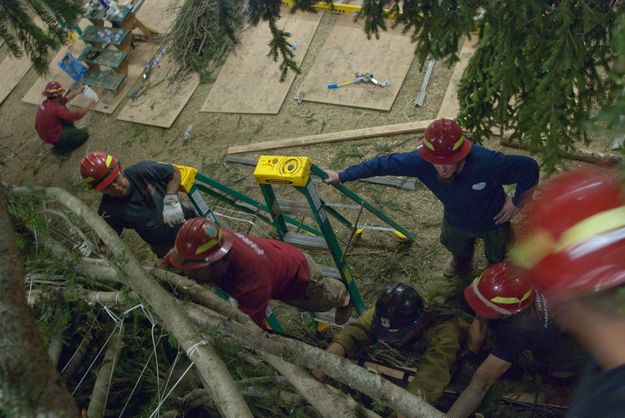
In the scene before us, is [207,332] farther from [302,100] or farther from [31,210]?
[302,100]

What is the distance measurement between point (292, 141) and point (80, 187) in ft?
9.74

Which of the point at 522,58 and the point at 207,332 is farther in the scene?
the point at 522,58

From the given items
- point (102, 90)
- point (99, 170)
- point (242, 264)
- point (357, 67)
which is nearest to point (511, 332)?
point (242, 264)

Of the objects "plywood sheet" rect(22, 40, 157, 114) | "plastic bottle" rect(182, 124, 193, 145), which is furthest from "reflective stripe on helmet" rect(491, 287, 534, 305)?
"plywood sheet" rect(22, 40, 157, 114)

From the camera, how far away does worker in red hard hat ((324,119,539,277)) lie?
369cm

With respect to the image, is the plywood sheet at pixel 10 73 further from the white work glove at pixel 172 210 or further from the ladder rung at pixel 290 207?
the ladder rung at pixel 290 207

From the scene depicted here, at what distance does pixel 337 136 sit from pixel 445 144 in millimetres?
3122

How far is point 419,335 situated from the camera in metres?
3.62

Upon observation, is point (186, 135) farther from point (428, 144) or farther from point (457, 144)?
point (457, 144)

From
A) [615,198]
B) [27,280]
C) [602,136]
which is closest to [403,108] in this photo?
[602,136]

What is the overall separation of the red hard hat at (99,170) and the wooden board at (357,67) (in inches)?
135

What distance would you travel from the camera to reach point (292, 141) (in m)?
6.83

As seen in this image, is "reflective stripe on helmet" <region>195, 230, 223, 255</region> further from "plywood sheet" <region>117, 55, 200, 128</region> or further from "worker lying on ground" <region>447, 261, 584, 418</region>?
"plywood sheet" <region>117, 55, 200, 128</region>

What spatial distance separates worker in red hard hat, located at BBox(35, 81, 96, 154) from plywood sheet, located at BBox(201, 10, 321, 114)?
1.74 meters
